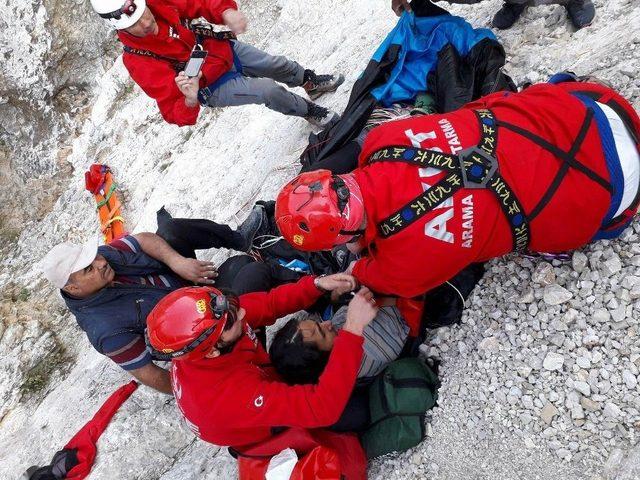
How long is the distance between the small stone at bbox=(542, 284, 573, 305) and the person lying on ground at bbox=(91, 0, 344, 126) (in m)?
3.96

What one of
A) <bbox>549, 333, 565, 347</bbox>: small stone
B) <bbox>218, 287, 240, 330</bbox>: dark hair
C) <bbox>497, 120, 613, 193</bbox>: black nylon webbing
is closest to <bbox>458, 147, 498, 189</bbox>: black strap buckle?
<bbox>497, 120, 613, 193</bbox>: black nylon webbing

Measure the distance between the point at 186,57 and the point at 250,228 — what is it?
2.10 meters

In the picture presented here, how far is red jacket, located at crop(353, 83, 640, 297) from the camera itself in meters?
3.07

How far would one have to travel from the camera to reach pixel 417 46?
580 centimetres

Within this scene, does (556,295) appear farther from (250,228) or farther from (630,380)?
(250,228)

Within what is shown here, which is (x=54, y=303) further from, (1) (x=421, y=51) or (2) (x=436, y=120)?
(2) (x=436, y=120)

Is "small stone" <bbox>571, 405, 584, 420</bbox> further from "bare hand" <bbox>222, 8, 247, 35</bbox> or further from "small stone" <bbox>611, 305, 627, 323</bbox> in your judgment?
"bare hand" <bbox>222, 8, 247, 35</bbox>

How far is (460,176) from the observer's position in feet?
9.87

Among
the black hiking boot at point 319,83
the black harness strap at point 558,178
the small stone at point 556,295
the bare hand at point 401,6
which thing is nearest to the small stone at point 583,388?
the small stone at point 556,295

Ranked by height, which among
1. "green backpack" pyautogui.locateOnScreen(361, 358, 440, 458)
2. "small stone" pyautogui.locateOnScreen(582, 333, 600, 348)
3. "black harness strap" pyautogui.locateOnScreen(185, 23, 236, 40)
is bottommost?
"green backpack" pyautogui.locateOnScreen(361, 358, 440, 458)

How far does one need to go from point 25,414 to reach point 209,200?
14.3ft

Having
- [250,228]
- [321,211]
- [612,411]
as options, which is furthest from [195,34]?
[612,411]

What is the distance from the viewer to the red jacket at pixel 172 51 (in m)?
5.56

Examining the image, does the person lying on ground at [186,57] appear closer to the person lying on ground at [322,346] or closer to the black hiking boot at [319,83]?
the black hiking boot at [319,83]
